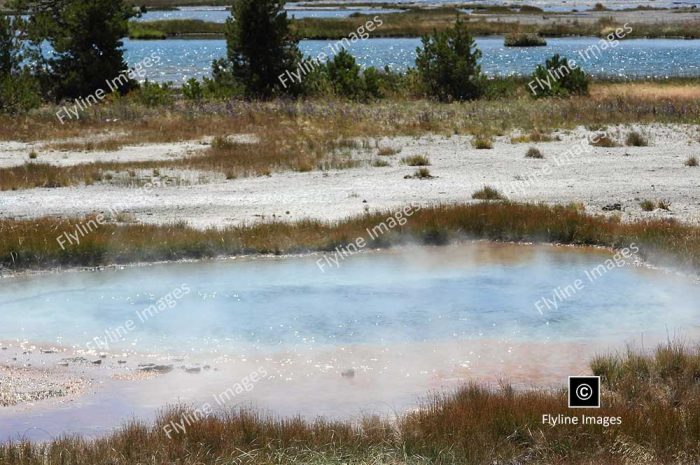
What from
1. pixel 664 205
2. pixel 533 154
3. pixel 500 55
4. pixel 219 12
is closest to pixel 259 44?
pixel 533 154

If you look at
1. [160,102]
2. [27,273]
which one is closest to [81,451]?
[27,273]

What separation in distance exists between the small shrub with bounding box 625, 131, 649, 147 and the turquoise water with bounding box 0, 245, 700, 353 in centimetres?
1143

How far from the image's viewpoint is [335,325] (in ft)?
42.8

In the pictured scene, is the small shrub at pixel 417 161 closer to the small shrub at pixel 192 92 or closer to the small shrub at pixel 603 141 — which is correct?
the small shrub at pixel 603 141

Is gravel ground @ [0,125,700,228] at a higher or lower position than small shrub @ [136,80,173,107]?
lower

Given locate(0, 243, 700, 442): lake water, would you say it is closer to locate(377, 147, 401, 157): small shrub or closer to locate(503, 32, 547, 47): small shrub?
locate(377, 147, 401, 157): small shrub

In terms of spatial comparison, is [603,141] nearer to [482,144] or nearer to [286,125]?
[482,144]

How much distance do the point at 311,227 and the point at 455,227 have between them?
267 cm

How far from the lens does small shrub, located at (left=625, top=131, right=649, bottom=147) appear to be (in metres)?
27.4

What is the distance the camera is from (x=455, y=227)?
18.1m

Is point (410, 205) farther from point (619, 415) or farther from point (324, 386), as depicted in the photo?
point (619, 415)

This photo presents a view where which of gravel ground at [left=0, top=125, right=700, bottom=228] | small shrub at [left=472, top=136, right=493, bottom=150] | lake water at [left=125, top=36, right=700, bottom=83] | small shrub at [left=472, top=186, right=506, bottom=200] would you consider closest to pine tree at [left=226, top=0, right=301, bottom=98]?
lake water at [left=125, top=36, right=700, bottom=83]

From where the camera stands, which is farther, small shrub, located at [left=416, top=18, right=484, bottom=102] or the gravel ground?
small shrub, located at [left=416, top=18, right=484, bottom=102]

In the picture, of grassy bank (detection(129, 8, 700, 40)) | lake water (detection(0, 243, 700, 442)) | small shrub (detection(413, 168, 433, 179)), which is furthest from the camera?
grassy bank (detection(129, 8, 700, 40))
